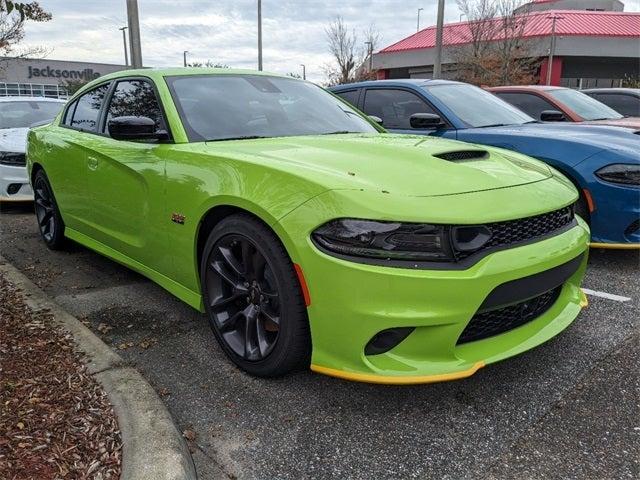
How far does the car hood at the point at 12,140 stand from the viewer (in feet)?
21.8

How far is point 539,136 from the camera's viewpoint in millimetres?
4598

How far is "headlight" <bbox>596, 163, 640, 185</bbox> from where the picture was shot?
4133mm

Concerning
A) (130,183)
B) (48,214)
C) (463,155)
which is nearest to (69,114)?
(48,214)

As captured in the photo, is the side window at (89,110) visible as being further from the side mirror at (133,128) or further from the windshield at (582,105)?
the windshield at (582,105)

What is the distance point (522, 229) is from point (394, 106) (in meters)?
3.55

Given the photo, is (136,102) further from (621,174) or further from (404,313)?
(621,174)

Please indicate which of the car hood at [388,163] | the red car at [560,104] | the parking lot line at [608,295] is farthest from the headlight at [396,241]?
the red car at [560,104]

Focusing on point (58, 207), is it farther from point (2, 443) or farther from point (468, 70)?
point (468, 70)

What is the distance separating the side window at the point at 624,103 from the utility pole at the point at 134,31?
8.21m

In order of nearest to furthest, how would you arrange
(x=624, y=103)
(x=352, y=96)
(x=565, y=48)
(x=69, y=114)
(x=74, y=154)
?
1. (x=74, y=154)
2. (x=69, y=114)
3. (x=352, y=96)
4. (x=624, y=103)
5. (x=565, y=48)

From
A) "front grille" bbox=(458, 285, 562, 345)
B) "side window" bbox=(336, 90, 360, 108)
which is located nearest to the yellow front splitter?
"front grille" bbox=(458, 285, 562, 345)

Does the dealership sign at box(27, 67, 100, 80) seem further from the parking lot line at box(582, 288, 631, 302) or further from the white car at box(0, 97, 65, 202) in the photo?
the parking lot line at box(582, 288, 631, 302)

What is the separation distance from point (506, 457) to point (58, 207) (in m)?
4.01

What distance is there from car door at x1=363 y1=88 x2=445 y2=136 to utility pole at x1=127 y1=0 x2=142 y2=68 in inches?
211
